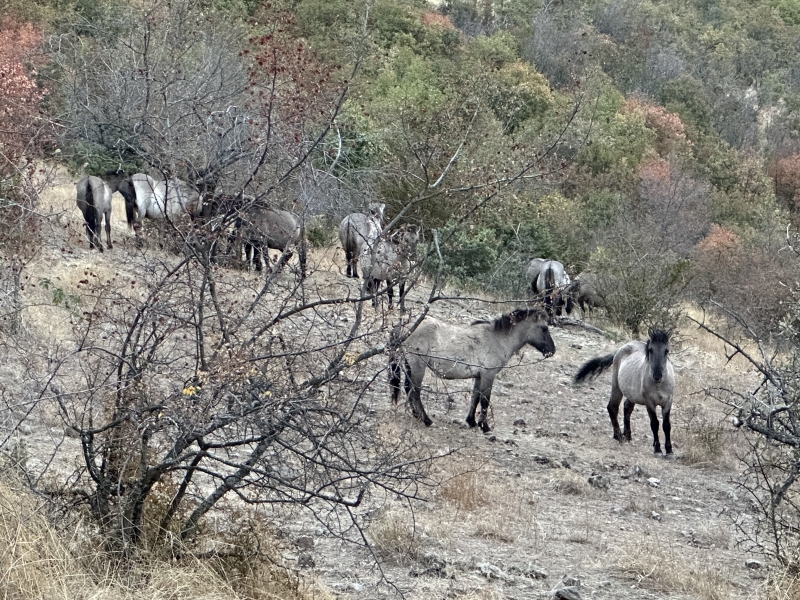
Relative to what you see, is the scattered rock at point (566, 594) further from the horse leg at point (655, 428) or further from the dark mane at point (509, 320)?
the dark mane at point (509, 320)

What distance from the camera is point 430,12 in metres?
48.2

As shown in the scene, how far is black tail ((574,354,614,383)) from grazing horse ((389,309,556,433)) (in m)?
0.45

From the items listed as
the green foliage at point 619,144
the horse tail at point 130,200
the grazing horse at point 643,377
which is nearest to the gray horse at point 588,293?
the grazing horse at point 643,377

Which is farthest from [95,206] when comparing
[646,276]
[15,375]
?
[646,276]

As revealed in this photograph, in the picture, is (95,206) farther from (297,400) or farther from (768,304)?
(768,304)

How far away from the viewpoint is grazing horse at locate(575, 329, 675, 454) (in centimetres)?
1078

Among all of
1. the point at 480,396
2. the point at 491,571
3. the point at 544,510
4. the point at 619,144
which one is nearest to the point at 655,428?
the point at 480,396

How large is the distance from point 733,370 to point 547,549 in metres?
10.3

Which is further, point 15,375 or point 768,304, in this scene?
point 768,304

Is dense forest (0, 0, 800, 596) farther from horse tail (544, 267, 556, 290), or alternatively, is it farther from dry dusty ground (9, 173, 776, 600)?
horse tail (544, 267, 556, 290)

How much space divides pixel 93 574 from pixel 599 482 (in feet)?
17.7

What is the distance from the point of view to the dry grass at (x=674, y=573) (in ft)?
20.5

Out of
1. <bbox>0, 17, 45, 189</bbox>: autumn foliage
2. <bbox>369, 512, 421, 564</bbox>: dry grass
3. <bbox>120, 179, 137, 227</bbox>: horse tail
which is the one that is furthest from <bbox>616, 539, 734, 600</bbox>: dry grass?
<bbox>120, 179, 137, 227</bbox>: horse tail

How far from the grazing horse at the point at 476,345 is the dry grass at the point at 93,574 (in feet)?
16.9
